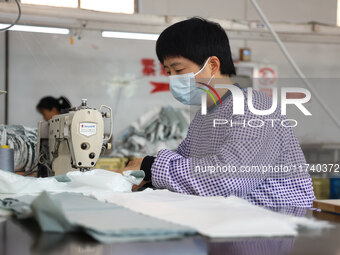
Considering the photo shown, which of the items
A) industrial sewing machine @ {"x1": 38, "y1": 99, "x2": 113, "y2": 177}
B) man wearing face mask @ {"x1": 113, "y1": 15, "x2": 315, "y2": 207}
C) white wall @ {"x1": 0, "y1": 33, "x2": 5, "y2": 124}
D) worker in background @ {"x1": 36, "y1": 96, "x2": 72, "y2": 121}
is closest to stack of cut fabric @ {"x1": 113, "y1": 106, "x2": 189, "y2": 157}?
worker in background @ {"x1": 36, "y1": 96, "x2": 72, "y2": 121}

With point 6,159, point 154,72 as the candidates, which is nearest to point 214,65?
point 6,159

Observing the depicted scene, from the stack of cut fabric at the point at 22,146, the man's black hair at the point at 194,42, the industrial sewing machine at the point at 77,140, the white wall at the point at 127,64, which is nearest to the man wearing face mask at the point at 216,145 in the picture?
the man's black hair at the point at 194,42

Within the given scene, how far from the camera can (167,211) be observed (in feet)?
4.21

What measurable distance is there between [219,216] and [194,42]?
1337mm

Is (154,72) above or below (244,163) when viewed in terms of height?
above

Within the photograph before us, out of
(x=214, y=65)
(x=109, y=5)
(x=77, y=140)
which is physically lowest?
(x=77, y=140)

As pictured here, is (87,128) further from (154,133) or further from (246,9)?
(246,9)

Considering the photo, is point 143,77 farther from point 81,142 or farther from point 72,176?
point 72,176

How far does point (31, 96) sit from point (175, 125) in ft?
6.58

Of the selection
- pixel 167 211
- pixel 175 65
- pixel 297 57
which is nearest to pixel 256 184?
pixel 175 65

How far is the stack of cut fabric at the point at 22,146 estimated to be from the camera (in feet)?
10.6

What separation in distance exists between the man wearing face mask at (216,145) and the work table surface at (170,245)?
0.82m

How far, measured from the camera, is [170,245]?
3.22 ft

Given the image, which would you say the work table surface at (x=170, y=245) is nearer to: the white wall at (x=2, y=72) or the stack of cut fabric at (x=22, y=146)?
the stack of cut fabric at (x=22, y=146)
